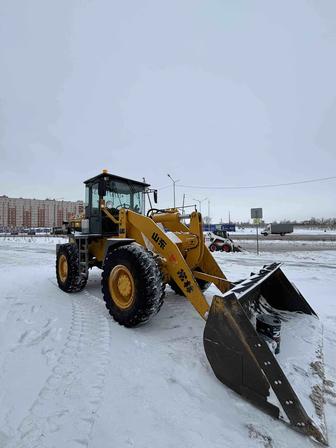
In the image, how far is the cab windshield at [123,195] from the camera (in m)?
5.93

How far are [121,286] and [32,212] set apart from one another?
113192 mm

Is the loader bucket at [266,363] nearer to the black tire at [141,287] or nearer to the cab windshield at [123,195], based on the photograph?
the black tire at [141,287]

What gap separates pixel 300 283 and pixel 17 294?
7.28 metres

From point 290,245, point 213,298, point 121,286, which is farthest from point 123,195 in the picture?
point 290,245

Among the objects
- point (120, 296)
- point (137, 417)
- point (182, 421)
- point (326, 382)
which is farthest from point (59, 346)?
point (326, 382)

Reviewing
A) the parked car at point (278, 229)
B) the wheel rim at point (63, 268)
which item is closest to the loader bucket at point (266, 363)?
the wheel rim at point (63, 268)

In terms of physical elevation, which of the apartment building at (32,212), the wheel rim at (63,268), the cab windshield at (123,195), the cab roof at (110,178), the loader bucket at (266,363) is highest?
the apartment building at (32,212)

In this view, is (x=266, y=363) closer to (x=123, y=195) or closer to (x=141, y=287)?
(x=141, y=287)

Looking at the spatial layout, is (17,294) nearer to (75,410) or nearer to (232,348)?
(75,410)

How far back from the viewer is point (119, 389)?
257cm

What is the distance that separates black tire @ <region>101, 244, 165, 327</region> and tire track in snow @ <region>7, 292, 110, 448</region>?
1.26 ft

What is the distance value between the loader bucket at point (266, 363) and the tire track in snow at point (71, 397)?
49.6 inches

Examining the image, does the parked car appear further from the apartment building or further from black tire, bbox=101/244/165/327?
the apartment building

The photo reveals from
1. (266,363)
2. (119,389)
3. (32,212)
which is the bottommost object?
(119,389)
